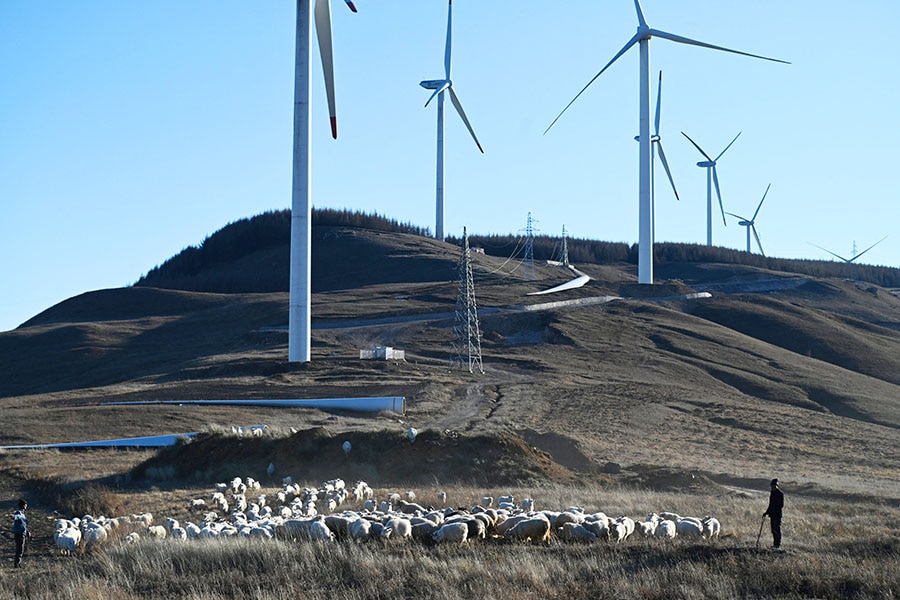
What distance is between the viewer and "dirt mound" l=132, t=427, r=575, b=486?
36.7 meters

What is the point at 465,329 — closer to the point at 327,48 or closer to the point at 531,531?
the point at 327,48

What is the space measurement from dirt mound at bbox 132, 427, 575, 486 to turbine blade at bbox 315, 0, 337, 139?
26749 millimetres

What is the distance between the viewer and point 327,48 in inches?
2574

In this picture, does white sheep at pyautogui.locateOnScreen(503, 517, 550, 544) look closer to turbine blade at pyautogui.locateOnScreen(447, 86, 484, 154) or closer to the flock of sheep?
the flock of sheep

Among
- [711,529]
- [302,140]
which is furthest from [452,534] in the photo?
[302,140]

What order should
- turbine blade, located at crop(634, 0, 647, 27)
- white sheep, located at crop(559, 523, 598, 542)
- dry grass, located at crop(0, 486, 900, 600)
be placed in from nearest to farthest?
dry grass, located at crop(0, 486, 900, 600)
white sheep, located at crop(559, 523, 598, 542)
turbine blade, located at crop(634, 0, 647, 27)

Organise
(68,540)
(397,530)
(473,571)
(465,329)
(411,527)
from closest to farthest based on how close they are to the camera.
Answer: (473,571), (397,530), (411,527), (68,540), (465,329)

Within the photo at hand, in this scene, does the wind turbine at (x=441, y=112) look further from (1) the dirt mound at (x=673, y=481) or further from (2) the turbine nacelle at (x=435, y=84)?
(1) the dirt mound at (x=673, y=481)

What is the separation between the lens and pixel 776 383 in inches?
3455

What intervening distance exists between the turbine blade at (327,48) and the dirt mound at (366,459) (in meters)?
26.7

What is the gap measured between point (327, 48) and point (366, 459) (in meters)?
34.3

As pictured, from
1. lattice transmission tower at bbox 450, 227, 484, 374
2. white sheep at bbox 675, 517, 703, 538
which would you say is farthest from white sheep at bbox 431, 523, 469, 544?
lattice transmission tower at bbox 450, 227, 484, 374

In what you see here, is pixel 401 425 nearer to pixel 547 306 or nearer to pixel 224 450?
pixel 224 450

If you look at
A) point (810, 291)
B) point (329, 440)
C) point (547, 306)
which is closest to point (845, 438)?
point (329, 440)
